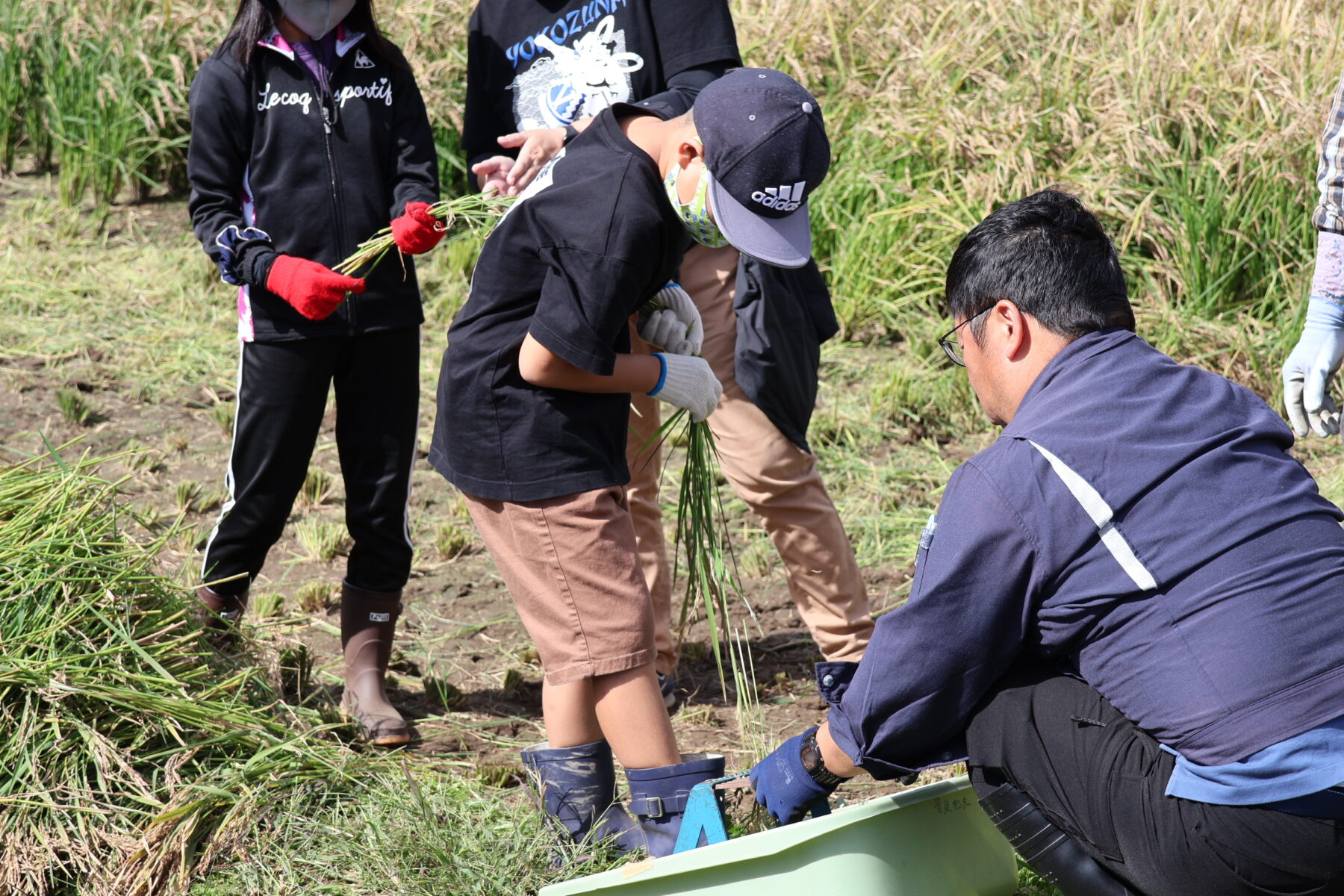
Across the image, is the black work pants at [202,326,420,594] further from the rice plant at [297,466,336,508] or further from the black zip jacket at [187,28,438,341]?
the rice plant at [297,466,336,508]

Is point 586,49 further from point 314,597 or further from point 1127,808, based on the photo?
point 1127,808

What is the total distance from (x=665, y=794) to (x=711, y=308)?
1172mm

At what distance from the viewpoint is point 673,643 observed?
9.98 feet

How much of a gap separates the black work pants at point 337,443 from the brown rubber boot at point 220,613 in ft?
0.08

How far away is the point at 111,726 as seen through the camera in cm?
237

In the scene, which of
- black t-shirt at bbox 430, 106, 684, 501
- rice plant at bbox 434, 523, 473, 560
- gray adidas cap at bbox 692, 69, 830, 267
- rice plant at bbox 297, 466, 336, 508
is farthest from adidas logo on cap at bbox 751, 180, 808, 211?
rice plant at bbox 297, 466, 336, 508

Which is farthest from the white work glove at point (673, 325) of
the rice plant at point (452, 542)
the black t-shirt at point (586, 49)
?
the rice plant at point (452, 542)

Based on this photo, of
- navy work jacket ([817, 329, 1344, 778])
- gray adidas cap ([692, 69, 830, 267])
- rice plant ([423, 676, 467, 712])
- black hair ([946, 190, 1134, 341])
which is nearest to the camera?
navy work jacket ([817, 329, 1344, 778])

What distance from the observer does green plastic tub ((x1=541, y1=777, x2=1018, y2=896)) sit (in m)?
1.84

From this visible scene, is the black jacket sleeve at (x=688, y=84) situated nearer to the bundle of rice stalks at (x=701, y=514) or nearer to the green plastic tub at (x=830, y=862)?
the bundle of rice stalks at (x=701, y=514)

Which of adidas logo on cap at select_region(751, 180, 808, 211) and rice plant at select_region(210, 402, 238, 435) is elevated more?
adidas logo on cap at select_region(751, 180, 808, 211)

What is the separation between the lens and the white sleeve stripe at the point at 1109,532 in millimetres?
A: 1629

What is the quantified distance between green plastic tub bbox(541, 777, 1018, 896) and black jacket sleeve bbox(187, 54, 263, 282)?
1.52m

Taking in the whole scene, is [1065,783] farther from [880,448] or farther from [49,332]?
[49,332]
